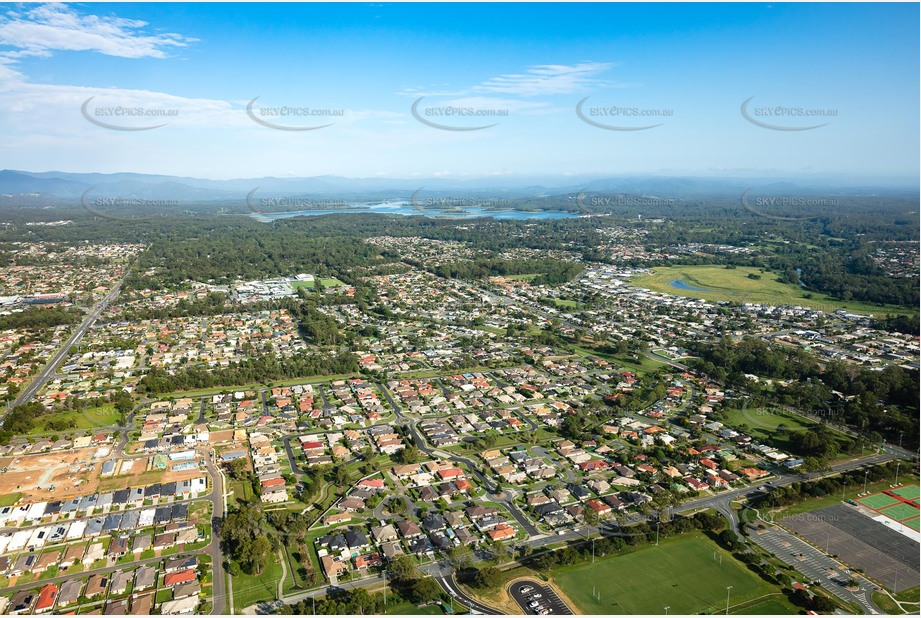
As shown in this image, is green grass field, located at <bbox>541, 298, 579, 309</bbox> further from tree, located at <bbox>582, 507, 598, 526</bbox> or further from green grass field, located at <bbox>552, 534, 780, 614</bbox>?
green grass field, located at <bbox>552, 534, 780, 614</bbox>

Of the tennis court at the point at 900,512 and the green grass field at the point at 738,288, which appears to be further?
the green grass field at the point at 738,288

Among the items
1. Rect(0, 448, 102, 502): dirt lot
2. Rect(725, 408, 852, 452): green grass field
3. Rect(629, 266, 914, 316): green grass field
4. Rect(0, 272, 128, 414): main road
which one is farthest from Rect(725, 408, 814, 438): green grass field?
Rect(0, 272, 128, 414): main road

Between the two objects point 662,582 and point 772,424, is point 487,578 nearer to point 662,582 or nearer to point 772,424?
point 662,582

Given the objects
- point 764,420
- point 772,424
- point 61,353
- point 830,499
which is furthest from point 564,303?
point 61,353

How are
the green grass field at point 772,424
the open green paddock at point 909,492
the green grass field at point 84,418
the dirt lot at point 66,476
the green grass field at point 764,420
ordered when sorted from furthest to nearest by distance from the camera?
the green grass field at point 764,420 < the green grass field at point 84,418 < the green grass field at point 772,424 < the open green paddock at point 909,492 < the dirt lot at point 66,476

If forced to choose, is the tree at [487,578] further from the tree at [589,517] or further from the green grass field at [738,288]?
the green grass field at [738,288]

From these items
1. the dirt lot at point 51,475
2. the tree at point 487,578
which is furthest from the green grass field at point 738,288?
the dirt lot at point 51,475

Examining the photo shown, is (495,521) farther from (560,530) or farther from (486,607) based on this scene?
(486,607)
